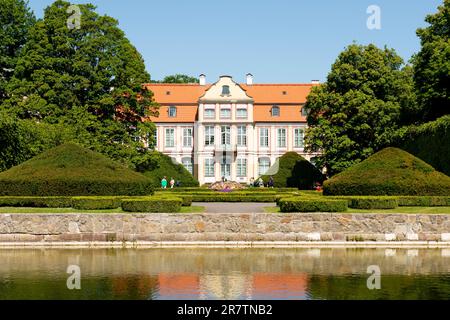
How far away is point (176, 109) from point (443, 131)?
36.8 meters

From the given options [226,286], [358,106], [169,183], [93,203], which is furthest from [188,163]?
[226,286]

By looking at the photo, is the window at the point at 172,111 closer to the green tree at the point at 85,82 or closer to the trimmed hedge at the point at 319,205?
the green tree at the point at 85,82

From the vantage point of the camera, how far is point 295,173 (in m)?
44.3

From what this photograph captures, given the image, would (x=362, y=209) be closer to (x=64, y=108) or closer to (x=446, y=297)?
(x=446, y=297)

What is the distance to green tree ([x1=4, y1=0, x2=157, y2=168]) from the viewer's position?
37625 mm

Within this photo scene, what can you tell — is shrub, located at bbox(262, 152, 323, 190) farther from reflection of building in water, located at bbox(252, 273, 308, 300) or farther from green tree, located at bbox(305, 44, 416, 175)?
reflection of building in water, located at bbox(252, 273, 308, 300)

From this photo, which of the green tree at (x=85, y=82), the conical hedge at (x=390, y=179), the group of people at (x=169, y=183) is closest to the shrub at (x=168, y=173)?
the group of people at (x=169, y=183)

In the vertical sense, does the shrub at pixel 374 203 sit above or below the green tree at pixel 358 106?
below

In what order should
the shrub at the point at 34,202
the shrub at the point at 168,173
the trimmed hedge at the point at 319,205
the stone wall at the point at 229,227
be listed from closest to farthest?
1. the stone wall at the point at 229,227
2. the trimmed hedge at the point at 319,205
3. the shrub at the point at 34,202
4. the shrub at the point at 168,173

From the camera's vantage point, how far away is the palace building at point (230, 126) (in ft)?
205

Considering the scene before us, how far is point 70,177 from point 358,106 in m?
20.0

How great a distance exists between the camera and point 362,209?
22375 millimetres

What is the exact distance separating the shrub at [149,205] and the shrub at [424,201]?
8.49m
